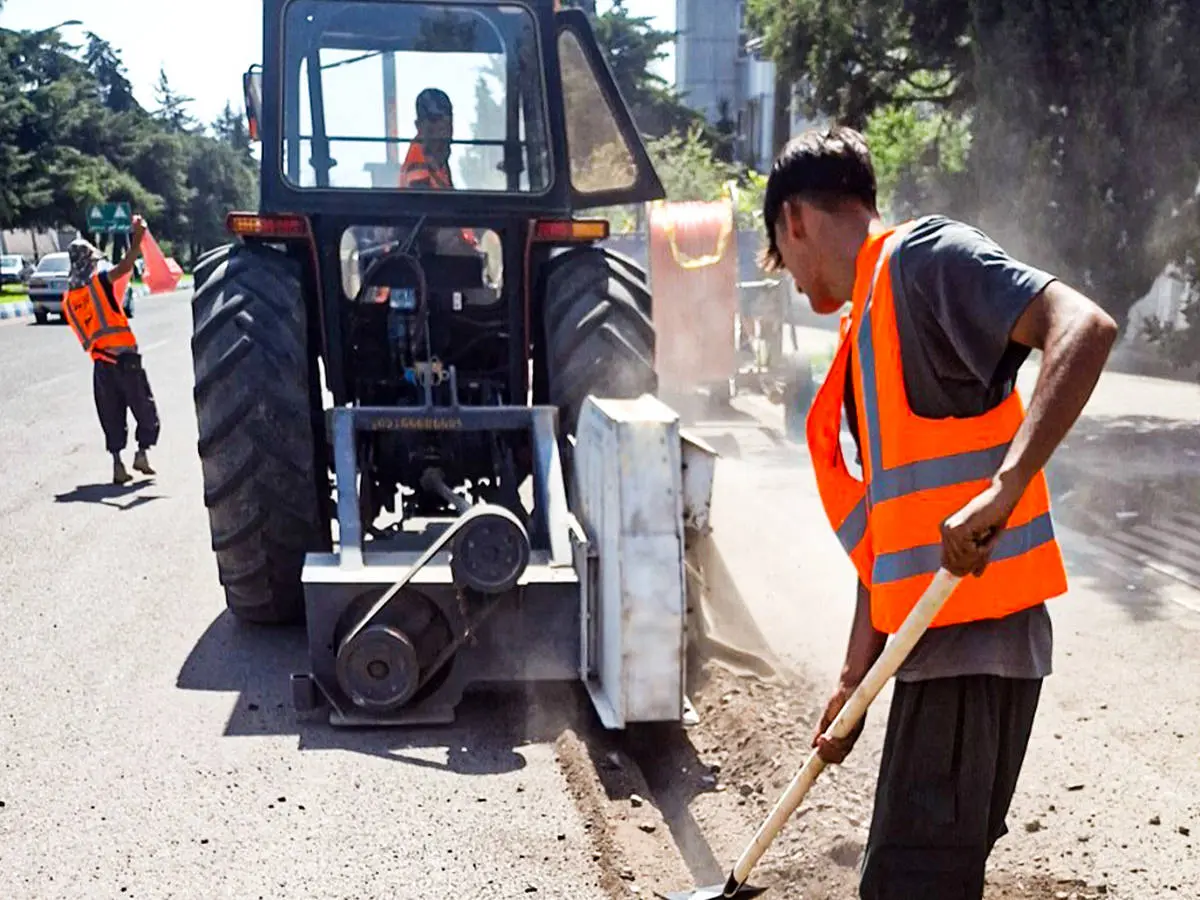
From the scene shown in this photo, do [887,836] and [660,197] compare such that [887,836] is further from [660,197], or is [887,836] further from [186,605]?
[186,605]

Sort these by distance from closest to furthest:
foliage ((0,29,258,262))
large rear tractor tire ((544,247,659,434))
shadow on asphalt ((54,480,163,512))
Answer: large rear tractor tire ((544,247,659,434)) → shadow on asphalt ((54,480,163,512)) → foliage ((0,29,258,262))

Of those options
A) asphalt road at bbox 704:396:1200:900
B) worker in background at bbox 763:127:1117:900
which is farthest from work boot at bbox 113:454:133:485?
worker in background at bbox 763:127:1117:900

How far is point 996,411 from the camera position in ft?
7.40

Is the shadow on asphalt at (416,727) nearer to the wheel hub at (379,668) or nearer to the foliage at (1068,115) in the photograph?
the wheel hub at (379,668)

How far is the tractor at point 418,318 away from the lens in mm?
4820

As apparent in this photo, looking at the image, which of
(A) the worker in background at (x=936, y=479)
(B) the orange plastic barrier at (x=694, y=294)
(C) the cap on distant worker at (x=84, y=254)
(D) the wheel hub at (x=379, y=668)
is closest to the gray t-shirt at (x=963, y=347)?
(A) the worker in background at (x=936, y=479)

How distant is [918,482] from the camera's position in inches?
89.8

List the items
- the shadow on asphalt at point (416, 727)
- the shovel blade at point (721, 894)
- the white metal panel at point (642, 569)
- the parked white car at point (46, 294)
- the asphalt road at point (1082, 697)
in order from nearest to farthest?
the shovel blade at point (721, 894) < the asphalt road at point (1082, 697) < the white metal panel at point (642, 569) < the shadow on asphalt at point (416, 727) < the parked white car at point (46, 294)

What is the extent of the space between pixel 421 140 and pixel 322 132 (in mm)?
421

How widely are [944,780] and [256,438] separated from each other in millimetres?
3526

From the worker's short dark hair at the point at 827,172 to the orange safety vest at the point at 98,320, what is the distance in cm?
782

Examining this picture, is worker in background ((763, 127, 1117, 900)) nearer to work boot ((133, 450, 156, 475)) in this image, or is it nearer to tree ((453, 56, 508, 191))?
tree ((453, 56, 508, 191))

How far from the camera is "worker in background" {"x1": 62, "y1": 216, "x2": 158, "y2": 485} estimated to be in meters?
9.30

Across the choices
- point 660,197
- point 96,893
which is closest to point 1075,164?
point 660,197
